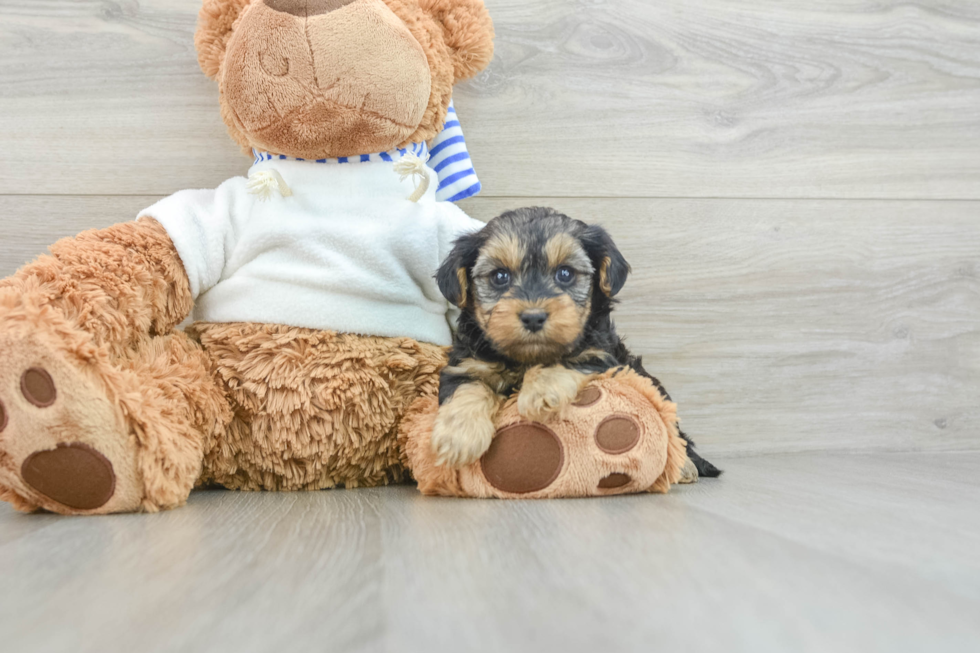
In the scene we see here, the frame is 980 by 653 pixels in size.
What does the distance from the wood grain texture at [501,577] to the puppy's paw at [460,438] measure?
0.09 metres

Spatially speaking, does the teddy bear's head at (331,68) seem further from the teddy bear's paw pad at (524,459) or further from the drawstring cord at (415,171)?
the teddy bear's paw pad at (524,459)

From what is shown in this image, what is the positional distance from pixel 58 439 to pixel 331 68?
2.99ft

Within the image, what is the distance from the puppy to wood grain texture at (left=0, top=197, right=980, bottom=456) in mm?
576

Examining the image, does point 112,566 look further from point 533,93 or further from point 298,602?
point 533,93

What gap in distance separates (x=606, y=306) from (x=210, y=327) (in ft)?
3.11

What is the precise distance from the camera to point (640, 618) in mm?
745

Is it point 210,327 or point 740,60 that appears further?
point 740,60

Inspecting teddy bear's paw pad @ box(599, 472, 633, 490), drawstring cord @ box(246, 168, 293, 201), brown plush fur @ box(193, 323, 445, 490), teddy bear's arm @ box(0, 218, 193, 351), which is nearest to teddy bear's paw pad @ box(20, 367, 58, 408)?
teddy bear's arm @ box(0, 218, 193, 351)

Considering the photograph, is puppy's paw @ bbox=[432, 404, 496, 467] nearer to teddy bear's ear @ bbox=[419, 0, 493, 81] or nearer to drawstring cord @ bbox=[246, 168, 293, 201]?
drawstring cord @ bbox=[246, 168, 293, 201]

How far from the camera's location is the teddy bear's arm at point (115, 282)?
137 cm

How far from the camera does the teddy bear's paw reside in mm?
1229

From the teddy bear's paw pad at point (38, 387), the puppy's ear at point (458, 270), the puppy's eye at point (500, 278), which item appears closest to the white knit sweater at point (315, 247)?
the puppy's ear at point (458, 270)

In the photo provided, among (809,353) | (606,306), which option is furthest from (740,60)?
(606,306)

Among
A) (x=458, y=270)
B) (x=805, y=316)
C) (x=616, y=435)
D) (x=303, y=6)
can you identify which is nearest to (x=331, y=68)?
(x=303, y=6)
